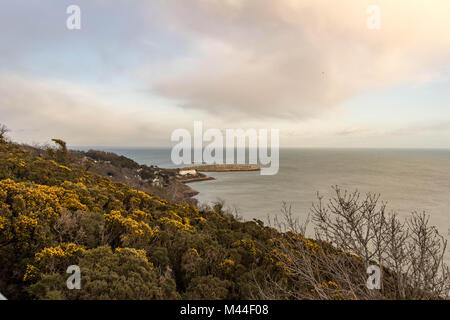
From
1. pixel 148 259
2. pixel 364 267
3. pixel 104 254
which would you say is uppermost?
pixel 104 254

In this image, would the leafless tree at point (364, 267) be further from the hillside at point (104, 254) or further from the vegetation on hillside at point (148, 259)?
the hillside at point (104, 254)

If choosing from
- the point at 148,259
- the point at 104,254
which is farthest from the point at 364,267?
the point at 104,254

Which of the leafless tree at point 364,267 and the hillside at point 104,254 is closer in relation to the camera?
the hillside at point 104,254

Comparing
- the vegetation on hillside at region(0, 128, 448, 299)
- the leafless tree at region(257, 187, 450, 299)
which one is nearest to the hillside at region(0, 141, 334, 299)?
the vegetation on hillside at region(0, 128, 448, 299)

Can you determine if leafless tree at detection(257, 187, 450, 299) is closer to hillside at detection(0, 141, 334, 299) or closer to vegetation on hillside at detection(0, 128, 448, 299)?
vegetation on hillside at detection(0, 128, 448, 299)

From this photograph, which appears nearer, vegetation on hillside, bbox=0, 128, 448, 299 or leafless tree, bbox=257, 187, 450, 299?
vegetation on hillside, bbox=0, 128, 448, 299

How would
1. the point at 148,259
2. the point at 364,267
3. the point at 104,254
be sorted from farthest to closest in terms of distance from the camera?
1. the point at 364,267
2. the point at 148,259
3. the point at 104,254

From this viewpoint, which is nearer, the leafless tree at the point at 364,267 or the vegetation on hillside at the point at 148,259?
the vegetation on hillside at the point at 148,259

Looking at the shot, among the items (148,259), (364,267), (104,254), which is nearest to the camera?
(104,254)

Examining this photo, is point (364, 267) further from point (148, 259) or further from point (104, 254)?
point (104, 254)

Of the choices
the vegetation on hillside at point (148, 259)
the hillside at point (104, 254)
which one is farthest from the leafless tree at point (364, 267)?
the hillside at point (104, 254)
